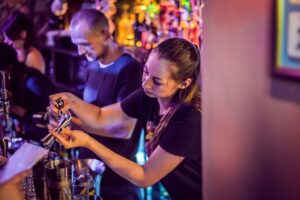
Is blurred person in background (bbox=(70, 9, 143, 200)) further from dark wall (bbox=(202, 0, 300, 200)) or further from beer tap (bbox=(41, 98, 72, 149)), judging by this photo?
dark wall (bbox=(202, 0, 300, 200))

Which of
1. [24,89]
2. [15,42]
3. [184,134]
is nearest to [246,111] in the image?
[184,134]

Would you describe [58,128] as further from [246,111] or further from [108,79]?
[108,79]

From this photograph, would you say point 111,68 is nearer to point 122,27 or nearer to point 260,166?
point 260,166

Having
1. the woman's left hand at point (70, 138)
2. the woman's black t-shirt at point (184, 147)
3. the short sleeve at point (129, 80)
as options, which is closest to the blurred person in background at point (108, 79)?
the short sleeve at point (129, 80)

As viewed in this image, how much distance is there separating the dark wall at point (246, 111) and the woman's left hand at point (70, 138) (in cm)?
43

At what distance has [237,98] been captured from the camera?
1.12 meters

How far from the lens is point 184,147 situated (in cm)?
157

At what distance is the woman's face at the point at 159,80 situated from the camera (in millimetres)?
1602

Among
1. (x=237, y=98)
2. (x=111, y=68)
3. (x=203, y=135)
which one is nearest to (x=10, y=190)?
(x=203, y=135)

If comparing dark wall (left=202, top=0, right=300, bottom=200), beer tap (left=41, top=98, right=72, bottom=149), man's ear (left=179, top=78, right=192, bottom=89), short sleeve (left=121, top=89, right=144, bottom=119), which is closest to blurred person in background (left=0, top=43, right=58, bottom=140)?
short sleeve (left=121, top=89, right=144, bottom=119)

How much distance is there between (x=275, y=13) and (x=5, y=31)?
2065 millimetres

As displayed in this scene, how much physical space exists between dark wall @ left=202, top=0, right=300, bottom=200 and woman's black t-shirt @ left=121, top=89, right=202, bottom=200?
0.30 m

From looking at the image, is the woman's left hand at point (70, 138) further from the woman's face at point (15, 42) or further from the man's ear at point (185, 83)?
the woman's face at point (15, 42)

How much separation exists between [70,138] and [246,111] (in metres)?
0.61
